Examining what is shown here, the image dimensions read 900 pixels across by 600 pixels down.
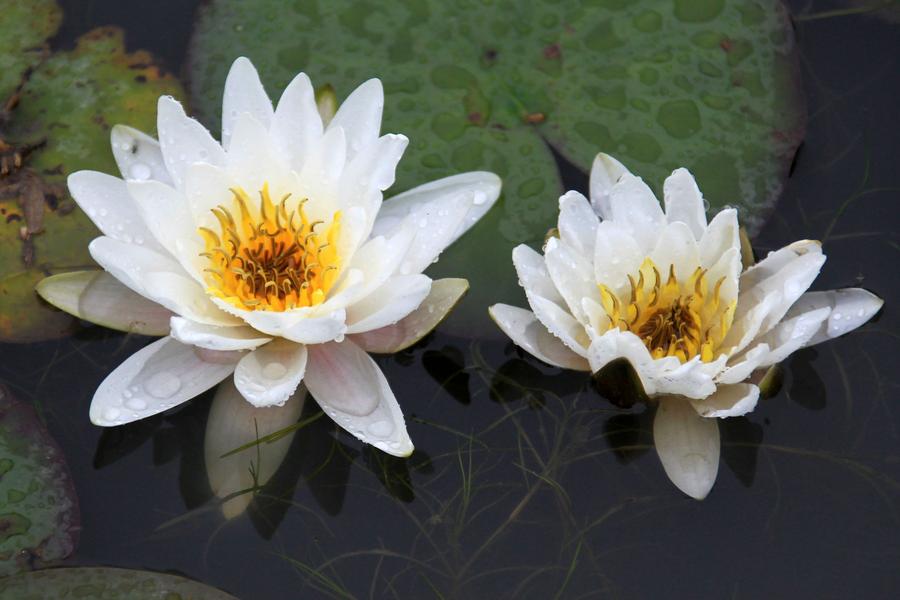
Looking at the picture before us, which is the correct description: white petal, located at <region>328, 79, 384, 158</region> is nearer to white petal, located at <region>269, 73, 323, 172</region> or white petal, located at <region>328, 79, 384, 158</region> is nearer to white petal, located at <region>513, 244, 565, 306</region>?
white petal, located at <region>269, 73, 323, 172</region>

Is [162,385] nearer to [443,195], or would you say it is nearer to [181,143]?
[181,143]

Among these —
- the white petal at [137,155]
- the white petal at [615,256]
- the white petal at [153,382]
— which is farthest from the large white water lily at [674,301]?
the white petal at [137,155]

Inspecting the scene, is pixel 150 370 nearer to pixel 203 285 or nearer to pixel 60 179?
pixel 203 285

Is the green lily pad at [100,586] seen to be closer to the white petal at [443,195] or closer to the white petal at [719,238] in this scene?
the white petal at [443,195]

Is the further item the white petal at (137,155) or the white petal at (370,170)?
the white petal at (137,155)

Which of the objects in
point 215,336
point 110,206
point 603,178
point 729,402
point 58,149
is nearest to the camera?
point 215,336

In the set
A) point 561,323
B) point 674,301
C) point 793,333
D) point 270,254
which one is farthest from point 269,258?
point 793,333

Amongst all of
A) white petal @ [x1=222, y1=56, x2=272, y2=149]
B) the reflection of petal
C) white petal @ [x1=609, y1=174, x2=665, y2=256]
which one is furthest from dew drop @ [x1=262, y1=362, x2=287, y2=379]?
white petal @ [x1=609, y1=174, x2=665, y2=256]
